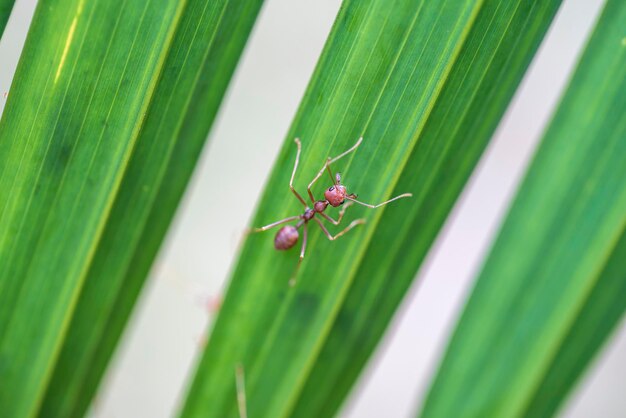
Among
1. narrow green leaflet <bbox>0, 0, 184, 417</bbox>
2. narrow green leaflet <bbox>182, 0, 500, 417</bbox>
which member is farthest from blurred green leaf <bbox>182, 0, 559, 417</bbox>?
narrow green leaflet <bbox>0, 0, 184, 417</bbox>

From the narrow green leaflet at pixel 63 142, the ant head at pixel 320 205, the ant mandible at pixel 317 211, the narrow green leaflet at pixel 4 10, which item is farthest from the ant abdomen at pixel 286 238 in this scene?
the narrow green leaflet at pixel 4 10

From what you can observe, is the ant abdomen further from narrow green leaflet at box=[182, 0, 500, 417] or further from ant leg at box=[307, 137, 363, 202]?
ant leg at box=[307, 137, 363, 202]

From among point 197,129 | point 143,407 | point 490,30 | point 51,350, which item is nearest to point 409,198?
point 490,30

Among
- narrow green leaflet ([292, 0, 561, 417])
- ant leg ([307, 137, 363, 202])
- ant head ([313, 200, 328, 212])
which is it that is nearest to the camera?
narrow green leaflet ([292, 0, 561, 417])

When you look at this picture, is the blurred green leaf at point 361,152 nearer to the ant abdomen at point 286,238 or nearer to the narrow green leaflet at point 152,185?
the ant abdomen at point 286,238

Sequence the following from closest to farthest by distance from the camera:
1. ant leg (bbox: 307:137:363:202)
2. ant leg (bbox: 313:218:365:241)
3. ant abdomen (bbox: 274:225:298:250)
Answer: ant leg (bbox: 307:137:363:202) < ant leg (bbox: 313:218:365:241) < ant abdomen (bbox: 274:225:298:250)

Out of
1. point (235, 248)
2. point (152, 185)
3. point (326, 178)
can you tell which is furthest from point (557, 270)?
point (235, 248)

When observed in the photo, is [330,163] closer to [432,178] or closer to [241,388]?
[432,178]
